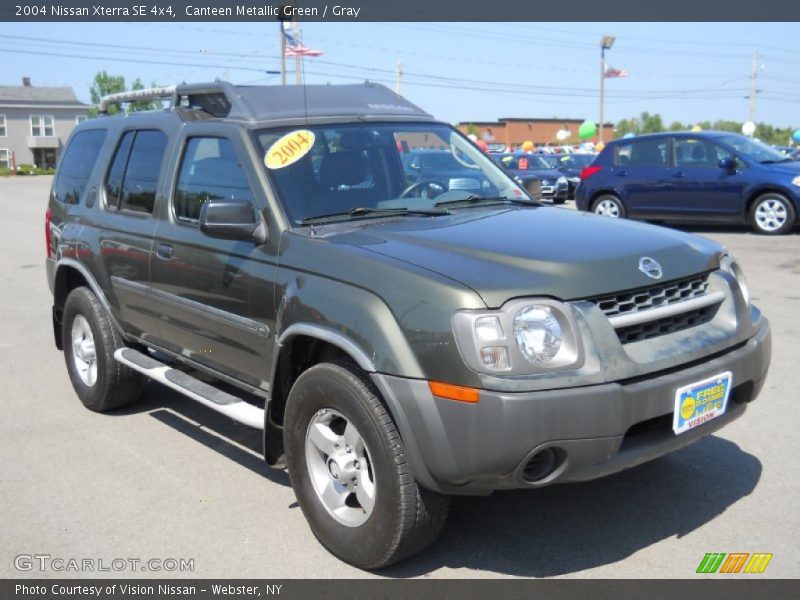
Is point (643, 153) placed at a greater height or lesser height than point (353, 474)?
greater

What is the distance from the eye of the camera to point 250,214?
4.12 m

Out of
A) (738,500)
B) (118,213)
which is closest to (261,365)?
(118,213)

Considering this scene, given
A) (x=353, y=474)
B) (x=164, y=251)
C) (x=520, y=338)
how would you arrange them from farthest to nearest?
1. (x=164, y=251)
2. (x=353, y=474)
3. (x=520, y=338)

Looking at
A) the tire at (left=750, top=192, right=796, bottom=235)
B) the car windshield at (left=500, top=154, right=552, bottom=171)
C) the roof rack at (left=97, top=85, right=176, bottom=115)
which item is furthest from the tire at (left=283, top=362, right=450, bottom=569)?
the car windshield at (left=500, top=154, right=552, bottom=171)

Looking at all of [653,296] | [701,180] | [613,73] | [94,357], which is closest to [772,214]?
[701,180]

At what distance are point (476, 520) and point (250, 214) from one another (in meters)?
1.79

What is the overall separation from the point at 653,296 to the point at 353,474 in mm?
1434

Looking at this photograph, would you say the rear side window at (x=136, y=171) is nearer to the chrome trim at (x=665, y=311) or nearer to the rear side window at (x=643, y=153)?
the chrome trim at (x=665, y=311)

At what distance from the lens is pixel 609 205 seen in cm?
1600

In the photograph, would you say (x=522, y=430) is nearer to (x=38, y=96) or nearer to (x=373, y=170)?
(x=373, y=170)

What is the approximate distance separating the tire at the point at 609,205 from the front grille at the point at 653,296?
12.2m

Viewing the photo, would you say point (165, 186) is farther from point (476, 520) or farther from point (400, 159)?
point (476, 520)

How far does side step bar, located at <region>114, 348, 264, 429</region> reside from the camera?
430 cm

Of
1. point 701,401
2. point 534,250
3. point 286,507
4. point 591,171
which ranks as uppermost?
point 534,250
